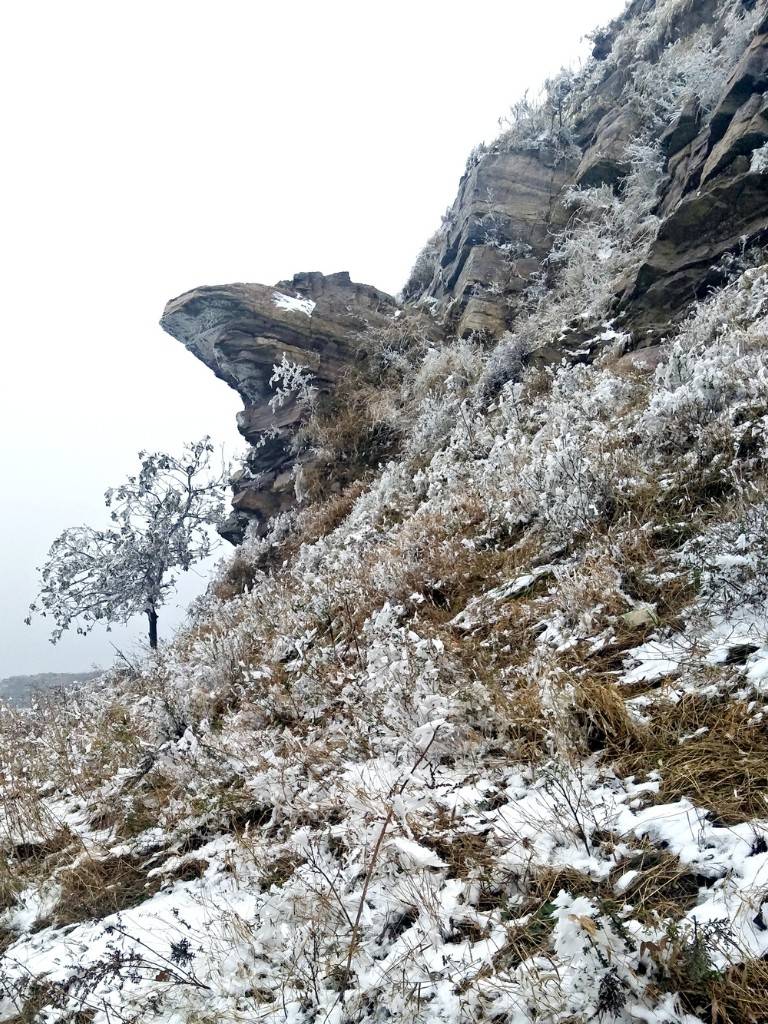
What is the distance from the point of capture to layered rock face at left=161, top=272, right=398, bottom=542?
1825 centimetres

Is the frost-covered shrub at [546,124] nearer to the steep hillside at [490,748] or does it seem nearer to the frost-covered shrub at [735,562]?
the steep hillside at [490,748]

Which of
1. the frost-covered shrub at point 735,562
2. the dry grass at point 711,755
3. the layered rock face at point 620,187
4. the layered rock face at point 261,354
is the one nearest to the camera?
the dry grass at point 711,755

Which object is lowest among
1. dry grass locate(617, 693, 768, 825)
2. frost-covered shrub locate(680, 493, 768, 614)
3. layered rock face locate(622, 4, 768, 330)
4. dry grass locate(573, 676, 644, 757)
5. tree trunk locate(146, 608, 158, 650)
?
dry grass locate(617, 693, 768, 825)

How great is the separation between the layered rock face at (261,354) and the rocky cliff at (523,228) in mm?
49

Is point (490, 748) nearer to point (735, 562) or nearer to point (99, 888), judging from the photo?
point (735, 562)

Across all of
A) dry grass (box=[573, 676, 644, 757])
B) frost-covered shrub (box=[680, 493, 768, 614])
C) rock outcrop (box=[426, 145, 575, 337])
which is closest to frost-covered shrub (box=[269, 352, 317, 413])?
rock outcrop (box=[426, 145, 575, 337])

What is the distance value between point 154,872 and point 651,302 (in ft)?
35.4

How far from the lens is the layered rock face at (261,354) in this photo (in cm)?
1825

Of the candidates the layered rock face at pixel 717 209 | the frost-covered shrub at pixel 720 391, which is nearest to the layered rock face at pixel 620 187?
the layered rock face at pixel 717 209

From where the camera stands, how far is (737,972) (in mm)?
1482

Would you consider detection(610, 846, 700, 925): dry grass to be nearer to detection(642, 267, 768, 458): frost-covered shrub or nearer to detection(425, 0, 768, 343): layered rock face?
detection(642, 267, 768, 458): frost-covered shrub

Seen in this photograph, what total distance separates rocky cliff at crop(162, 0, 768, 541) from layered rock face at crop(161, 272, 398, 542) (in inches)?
1.9

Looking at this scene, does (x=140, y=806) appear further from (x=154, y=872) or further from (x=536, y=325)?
(x=536, y=325)

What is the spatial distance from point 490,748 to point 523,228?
1928 cm
